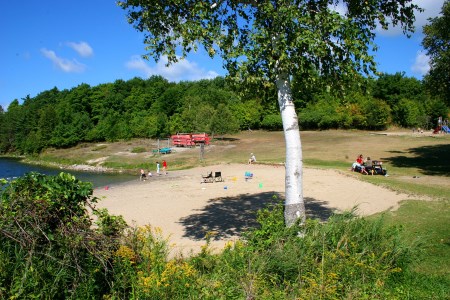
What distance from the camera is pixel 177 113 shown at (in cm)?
8625

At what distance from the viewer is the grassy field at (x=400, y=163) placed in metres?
8.36

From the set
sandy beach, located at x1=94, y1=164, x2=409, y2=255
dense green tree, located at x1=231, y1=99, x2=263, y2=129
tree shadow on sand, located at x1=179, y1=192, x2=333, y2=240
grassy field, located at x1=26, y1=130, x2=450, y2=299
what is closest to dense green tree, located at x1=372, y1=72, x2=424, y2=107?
grassy field, located at x1=26, y1=130, x2=450, y2=299

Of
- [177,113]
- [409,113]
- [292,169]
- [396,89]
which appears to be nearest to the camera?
[292,169]

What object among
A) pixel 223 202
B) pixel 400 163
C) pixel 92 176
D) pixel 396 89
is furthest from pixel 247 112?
pixel 223 202

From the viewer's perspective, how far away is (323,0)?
9.41 meters

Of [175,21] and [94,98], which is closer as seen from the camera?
[175,21]

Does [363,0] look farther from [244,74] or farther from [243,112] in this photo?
[243,112]

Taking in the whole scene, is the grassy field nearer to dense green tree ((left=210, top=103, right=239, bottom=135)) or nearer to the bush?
dense green tree ((left=210, top=103, right=239, bottom=135))

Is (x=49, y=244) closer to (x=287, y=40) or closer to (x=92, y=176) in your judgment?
(x=287, y=40)

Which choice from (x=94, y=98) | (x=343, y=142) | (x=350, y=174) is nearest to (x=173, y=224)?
(x=350, y=174)

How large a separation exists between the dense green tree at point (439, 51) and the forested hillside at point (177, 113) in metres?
28.6

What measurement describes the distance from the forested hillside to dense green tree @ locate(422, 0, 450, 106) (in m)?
28.6

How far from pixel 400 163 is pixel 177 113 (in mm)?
59334

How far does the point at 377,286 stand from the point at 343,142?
5028 cm
